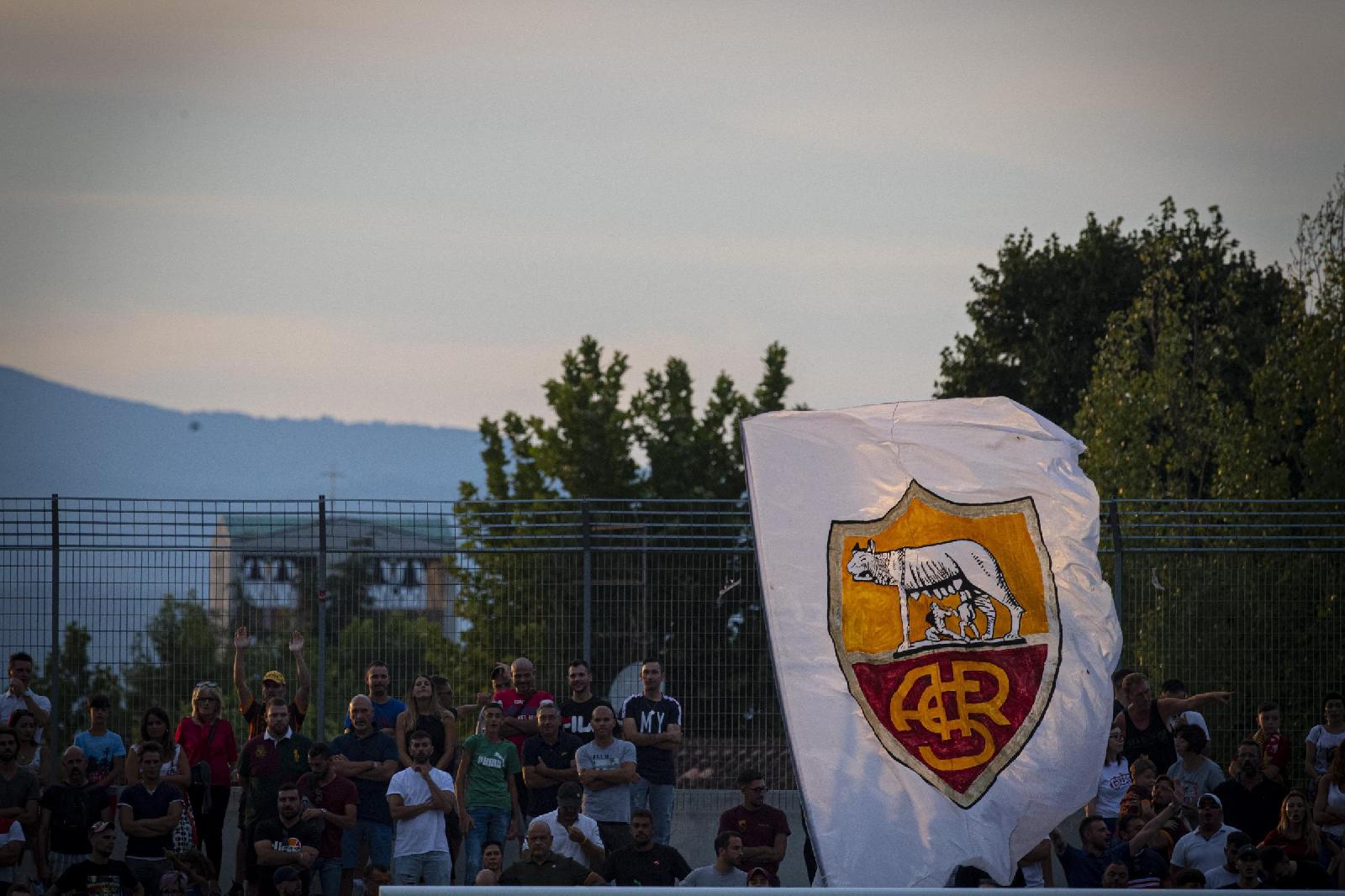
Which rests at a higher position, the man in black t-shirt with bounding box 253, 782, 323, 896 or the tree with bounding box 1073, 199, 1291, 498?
the tree with bounding box 1073, 199, 1291, 498

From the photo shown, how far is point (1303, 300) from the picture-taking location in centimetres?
2827

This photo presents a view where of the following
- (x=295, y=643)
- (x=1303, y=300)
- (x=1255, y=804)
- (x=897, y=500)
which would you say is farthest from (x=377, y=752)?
(x=1303, y=300)

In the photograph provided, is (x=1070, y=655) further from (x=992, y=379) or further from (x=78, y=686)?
(x=992, y=379)

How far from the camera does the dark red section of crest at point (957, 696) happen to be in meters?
9.20

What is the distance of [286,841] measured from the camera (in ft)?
40.3

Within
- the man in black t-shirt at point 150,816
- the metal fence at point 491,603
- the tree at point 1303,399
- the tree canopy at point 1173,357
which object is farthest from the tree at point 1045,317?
the man in black t-shirt at point 150,816

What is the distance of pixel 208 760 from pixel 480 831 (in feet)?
6.97

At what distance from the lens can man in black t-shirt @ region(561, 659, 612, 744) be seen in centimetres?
1330

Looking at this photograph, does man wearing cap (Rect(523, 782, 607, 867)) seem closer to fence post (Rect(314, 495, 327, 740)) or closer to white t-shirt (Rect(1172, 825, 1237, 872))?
fence post (Rect(314, 495, 327, 740))

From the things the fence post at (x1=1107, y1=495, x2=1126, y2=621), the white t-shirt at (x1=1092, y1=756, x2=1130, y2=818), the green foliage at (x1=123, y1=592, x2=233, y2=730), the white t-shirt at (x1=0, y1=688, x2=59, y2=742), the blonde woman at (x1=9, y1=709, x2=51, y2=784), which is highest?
the fence post at (x1=1107, y1=495, x2=1126, y2=621)

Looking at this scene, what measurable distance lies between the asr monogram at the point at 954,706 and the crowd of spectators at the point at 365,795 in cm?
293

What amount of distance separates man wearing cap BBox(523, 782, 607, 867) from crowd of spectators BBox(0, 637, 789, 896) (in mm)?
12

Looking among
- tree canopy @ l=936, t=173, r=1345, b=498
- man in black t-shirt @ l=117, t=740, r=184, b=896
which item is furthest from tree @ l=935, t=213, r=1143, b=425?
man in black t-shirt @ l=117, t=740, r=184, b=896

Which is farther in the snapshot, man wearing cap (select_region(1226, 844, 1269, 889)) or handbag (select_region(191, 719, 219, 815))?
handbag (select_region(191, 719, 219, 815))
